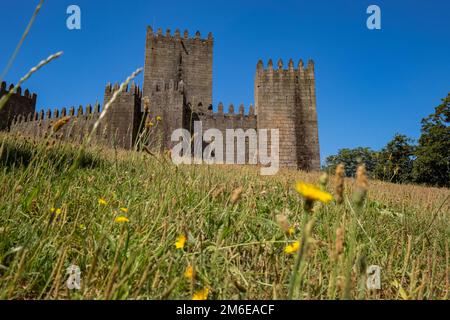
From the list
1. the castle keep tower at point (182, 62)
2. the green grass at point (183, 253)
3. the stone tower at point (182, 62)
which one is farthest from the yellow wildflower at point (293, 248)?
the castle keep tower at point (182, 62)

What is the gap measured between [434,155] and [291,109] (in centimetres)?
1430

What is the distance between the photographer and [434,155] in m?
24.4

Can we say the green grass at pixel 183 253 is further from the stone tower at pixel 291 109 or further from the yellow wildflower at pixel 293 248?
the stone tower at pixel 291 109

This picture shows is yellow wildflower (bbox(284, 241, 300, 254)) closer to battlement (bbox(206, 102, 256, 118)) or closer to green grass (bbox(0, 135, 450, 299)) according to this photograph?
green grass (bbox(0, 135, 450, 299))

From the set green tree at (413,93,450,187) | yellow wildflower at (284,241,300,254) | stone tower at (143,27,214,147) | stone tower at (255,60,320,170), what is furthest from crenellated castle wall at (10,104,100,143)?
green tree at (413,93,450,187)

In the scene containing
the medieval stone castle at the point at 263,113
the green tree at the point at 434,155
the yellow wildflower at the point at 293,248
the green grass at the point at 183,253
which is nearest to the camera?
the green grass at the point at 183,253

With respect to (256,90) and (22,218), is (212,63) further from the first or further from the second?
(22,218)

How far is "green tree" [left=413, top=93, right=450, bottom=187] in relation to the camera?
2383cm

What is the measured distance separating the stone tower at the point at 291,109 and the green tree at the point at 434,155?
35.5 ft

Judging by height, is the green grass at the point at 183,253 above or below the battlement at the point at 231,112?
below

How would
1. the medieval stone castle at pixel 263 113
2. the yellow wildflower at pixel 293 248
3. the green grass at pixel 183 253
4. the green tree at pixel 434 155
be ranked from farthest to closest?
the green tree at pixel 434 155 < the medieval stone castle at pixel 263 113 < the yellow wildflower at pixel 293 248 < the green grass at pixel 183 253

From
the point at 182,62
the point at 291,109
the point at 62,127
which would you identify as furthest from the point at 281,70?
the point at 62,127

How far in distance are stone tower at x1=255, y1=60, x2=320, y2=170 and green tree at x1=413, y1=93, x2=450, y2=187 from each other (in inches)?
426

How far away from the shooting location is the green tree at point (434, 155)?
23.8m
